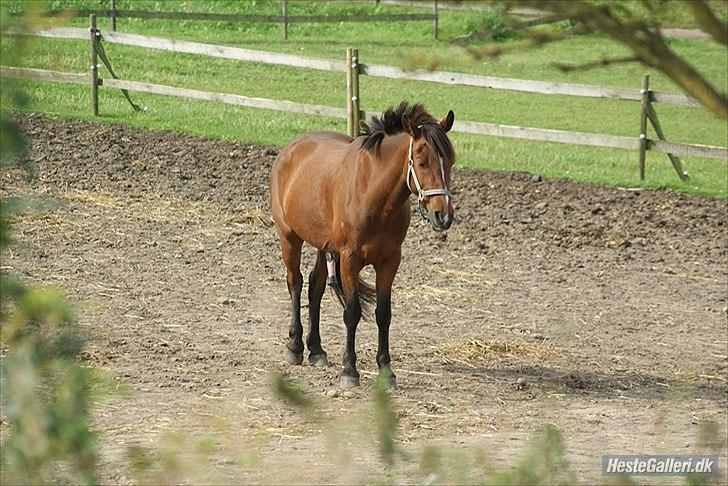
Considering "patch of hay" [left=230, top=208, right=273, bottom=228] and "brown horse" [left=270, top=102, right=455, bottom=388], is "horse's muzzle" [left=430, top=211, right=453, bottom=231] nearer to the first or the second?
"brown horse" [left=270, top=102, right=455, bottom=388]

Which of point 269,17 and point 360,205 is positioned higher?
point 269,17

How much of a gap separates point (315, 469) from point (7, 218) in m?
3.26

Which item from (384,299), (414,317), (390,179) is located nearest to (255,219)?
(414,317)

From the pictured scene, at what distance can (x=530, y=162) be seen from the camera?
1614cm

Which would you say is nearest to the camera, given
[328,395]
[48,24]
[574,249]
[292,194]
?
[48,24]

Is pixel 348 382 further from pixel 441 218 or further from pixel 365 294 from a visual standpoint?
pixel 441 218

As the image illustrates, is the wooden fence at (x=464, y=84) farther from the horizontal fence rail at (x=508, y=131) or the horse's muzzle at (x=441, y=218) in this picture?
the horse's muzzle at (x=441, y=218)

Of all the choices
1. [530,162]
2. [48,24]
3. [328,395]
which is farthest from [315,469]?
[530,162]

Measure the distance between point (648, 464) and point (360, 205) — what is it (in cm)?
252

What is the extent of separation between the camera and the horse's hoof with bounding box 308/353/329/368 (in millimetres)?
8391

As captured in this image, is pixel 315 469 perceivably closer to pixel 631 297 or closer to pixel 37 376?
pixel 37 376

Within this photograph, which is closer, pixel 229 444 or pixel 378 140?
pixel 229 444

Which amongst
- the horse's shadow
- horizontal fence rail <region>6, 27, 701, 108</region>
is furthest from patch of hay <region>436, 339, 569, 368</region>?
horizontal fence rail <region>6, 27, 701, 108</region>

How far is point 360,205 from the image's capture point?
307 inches
